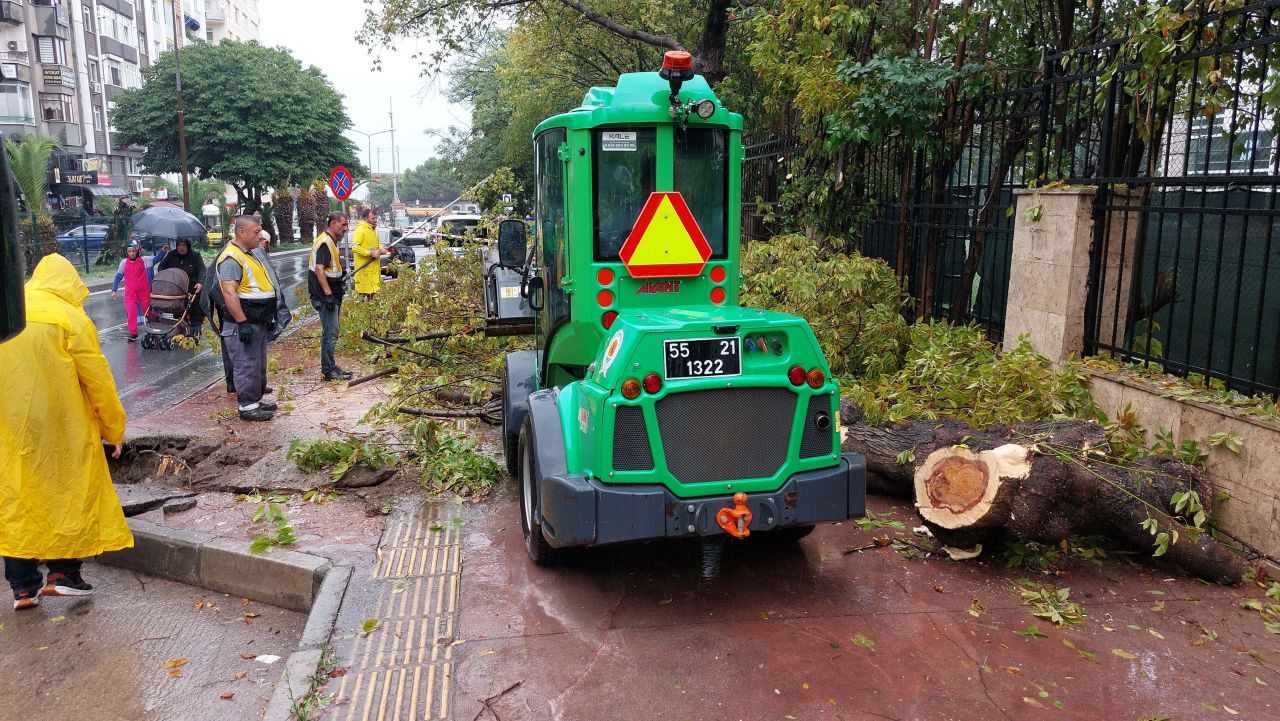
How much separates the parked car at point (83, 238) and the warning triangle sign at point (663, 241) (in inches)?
1092

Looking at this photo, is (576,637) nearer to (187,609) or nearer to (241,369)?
(187,609)

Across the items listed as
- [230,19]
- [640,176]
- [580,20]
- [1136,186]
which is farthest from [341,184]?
[230,19]

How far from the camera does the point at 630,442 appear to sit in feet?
13.7

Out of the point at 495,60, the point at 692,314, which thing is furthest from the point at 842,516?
the point at 495,60

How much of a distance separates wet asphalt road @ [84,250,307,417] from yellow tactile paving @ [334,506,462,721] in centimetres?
519

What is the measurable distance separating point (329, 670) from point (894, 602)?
8.73 feet

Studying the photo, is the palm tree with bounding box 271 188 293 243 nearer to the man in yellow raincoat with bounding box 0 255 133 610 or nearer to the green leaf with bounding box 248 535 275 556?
the man in yellow raincoat with bounding box 0 255 133 610

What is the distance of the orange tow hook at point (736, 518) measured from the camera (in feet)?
13.7

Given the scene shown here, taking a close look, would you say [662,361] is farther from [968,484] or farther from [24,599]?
[24,599]

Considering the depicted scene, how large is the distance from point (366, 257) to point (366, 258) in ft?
0.04

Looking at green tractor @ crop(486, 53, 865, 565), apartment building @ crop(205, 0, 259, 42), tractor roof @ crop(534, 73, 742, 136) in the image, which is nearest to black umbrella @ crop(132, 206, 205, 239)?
green tractor @ crop(486, 53, 865, 565)

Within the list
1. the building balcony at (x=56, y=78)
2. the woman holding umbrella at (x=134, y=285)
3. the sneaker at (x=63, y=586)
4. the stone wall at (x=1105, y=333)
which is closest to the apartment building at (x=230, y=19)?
the building balcony at (x=56, y=78)

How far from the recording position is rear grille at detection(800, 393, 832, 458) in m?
4.38

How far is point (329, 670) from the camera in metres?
3.91
